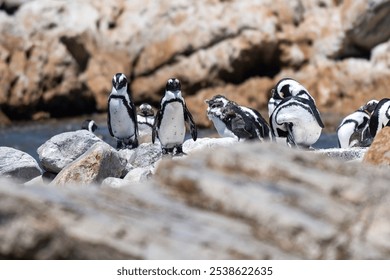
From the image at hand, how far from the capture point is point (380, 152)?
25.7 ft

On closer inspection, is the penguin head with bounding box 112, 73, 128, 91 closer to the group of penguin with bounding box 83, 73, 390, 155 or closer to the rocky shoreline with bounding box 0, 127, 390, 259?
the group of penguin with bounding box 83, 73, 390, 155

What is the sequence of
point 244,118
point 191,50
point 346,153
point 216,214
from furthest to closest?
point 191,50 < point 244,118 < point 346,153 < point 216,214

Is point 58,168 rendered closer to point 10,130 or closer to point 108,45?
point 10,130

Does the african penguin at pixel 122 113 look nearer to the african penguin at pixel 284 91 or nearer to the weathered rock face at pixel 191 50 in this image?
the african penguin at pixel 284 91

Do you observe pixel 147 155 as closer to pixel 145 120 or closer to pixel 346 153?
pixel 346 153

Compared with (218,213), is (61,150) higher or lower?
higher

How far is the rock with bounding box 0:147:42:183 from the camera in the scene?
37.3ft

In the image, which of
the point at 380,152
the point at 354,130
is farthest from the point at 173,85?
the point at 380,152

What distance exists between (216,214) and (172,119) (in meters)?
7.18

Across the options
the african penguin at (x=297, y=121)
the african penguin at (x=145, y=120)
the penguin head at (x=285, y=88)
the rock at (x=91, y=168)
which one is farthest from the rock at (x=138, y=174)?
the african penguin at (x=145, y=120)

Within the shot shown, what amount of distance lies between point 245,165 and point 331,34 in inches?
801

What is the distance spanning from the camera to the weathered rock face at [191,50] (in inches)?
974

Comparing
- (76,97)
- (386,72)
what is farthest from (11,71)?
(386,72)

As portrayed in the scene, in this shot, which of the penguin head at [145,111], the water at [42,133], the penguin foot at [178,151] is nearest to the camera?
the penguin foot at [178,151]
